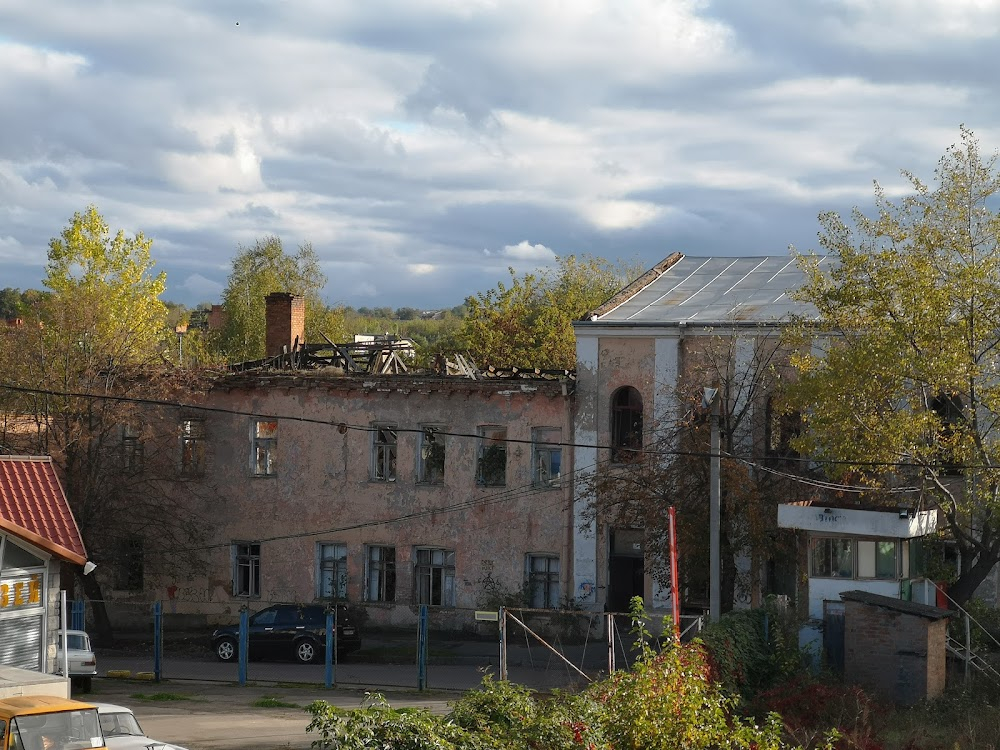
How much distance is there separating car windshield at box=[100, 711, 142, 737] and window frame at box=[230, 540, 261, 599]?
1820 centimetres

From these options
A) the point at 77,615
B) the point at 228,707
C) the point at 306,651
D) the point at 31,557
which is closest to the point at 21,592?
the point at 31,557

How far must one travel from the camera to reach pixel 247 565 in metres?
37.2

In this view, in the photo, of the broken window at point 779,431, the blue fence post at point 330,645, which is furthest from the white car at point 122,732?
the broken window at point 779,431

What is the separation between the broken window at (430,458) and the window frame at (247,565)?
226 inches

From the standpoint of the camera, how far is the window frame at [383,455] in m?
35.8

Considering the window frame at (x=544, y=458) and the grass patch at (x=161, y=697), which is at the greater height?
the window frame at (x=544, y=458)

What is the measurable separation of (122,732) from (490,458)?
704 inches

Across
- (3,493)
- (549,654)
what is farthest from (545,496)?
(3,493)

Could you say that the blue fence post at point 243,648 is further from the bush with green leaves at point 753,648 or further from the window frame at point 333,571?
the bush with green leaves at point 753,648

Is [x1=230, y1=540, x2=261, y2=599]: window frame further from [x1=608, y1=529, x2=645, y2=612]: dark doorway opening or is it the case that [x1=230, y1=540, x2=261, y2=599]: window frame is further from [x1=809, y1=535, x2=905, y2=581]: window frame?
[x1=809, y1=535, x2=905, y2=581]: window frame

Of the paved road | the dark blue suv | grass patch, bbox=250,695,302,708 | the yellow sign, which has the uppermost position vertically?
the yellow sign

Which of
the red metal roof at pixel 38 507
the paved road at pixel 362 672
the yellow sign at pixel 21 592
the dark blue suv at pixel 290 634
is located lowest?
the paved road at pixel 362 672

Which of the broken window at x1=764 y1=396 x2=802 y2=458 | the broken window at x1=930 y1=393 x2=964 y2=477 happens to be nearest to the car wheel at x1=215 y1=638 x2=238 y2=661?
the broken window at x1=764 y1=396 x2=802 y2=458

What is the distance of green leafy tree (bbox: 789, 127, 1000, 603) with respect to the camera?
24.0 m
